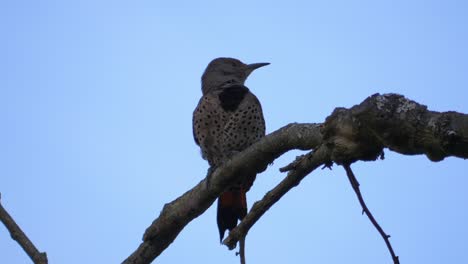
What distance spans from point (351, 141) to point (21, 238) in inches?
67.9

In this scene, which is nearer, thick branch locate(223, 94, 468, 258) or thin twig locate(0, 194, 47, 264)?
thick branch locate(223, 94, 468, 258)

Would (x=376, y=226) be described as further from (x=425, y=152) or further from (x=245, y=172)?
(x=245, y=172)

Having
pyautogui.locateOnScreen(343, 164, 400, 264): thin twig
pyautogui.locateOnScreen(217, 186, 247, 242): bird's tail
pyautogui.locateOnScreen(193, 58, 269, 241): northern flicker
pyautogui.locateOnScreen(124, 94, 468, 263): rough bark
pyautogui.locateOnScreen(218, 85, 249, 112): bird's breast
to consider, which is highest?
pyautogui.locateOnScreen(218, 85, 249, 112): bird's breast

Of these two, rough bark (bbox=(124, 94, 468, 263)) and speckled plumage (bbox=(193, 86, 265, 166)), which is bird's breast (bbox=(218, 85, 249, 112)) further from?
rough bark (bbox=(124, 94, 468, 263))

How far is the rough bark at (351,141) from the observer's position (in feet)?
7.48

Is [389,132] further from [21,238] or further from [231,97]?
[231,97]

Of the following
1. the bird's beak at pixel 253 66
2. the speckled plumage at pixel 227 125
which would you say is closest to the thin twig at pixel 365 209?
the speckled plumage at pixel 227 125

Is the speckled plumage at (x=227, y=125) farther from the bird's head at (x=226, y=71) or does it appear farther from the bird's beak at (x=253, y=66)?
the bird's beak at (x=253, y=66)

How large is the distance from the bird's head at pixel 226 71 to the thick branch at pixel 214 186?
3.67 meters

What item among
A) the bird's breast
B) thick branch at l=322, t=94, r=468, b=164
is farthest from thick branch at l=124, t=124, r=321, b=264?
the bird's breast

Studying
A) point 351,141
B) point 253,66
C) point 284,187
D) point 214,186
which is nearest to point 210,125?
point 253,66

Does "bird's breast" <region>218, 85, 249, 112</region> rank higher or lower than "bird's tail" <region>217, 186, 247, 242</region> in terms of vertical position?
higher

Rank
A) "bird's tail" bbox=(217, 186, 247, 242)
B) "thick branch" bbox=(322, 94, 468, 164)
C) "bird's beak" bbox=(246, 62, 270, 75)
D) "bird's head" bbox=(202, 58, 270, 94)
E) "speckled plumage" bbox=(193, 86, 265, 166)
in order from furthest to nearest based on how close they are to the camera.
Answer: "bird's beak" bbox=(246, 62, 270, 75) → "bird's head" bbox=(202, 58, 270, 94) → "speckled plumage" bbox=(193, 86, 265, 166) → "bird's tail" bbox=(217, 186, 247, 242) → "thick branch" bbox=(322, 94, 468, 164)

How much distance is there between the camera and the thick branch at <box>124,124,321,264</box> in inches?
124
